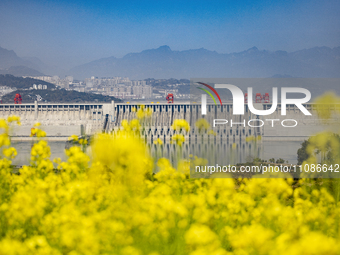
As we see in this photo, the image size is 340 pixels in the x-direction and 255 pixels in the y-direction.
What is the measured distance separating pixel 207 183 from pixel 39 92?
64349 millimetres

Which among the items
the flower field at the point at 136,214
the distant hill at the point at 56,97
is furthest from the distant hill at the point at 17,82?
the flower field at the point at 136,214

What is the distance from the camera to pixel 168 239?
1.98m

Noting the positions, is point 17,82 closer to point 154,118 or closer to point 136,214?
point 154,118

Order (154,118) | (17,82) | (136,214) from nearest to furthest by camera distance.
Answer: (136,214) < (154,118) < (17,82)

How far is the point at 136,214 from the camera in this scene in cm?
206

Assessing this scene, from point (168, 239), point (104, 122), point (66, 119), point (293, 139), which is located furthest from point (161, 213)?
point (66, 119)

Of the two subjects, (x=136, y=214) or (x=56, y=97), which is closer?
(x=136, y=214)

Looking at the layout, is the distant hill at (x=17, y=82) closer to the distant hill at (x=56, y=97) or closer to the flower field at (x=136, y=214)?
the distant hill at (x=56, y=97)

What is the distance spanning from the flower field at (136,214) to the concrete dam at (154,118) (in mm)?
28555

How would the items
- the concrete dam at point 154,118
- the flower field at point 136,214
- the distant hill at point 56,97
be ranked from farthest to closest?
the distant hill at point 56,97 < the concrete dam at point 154,118 < the flower field at point 136,214

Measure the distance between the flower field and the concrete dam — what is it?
93.7 ft

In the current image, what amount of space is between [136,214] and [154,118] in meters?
33.1

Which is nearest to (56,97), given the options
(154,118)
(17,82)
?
(17,82)

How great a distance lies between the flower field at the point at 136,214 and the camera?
154 cm
